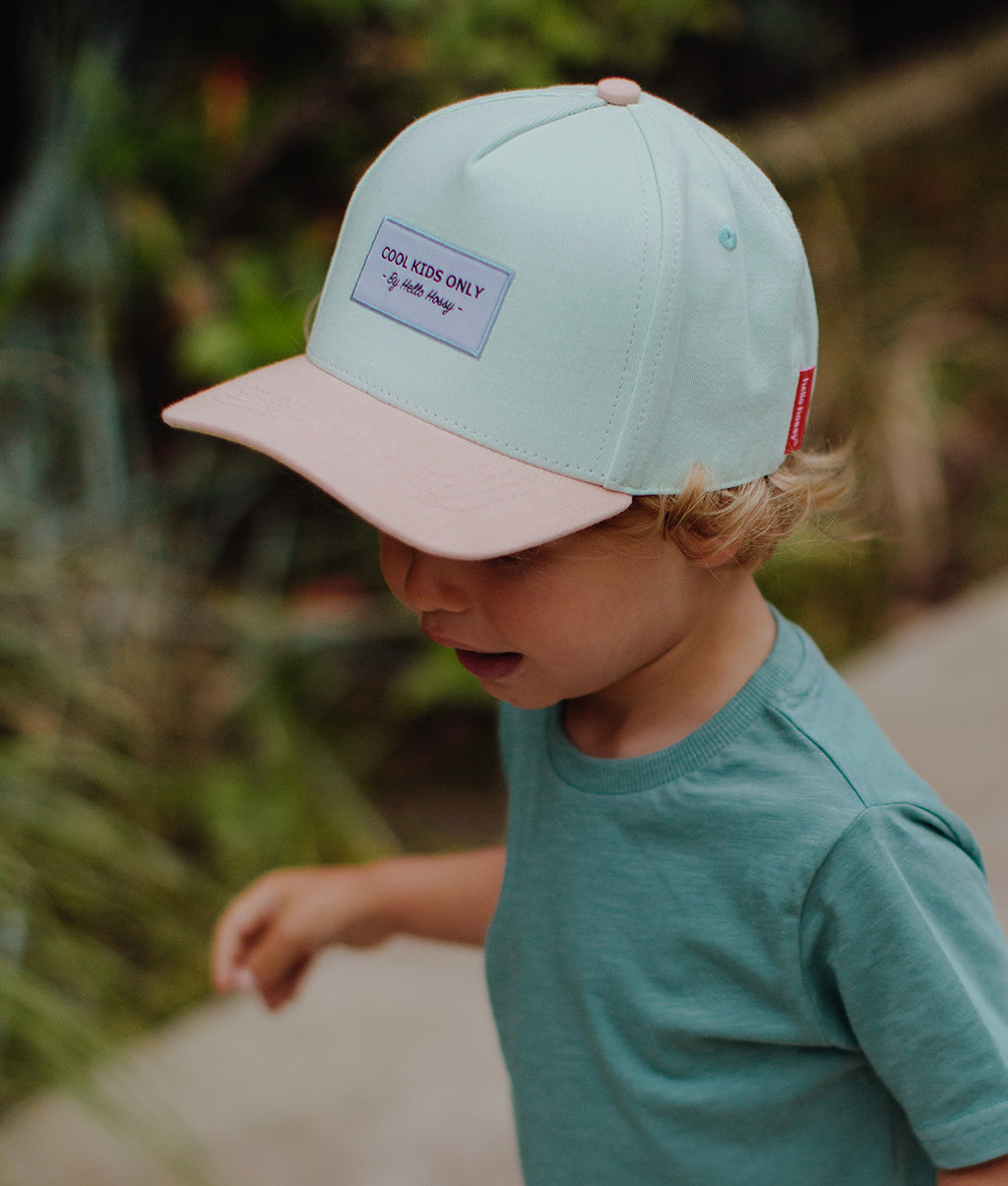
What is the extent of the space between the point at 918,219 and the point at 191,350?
359cm

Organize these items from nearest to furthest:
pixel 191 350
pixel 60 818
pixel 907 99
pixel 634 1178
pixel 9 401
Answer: pixel 634 1178, pixel 60 818, pixel 191 350, pixel 9 401, pixel 907 99

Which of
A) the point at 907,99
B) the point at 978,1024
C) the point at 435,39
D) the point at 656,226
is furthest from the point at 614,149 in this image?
the point at 907,99

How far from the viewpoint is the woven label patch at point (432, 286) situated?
97 centimetres

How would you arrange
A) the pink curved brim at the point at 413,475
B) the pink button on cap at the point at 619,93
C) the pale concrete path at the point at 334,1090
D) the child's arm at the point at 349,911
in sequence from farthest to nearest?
the pale concrete path at the point at 334,1090 < the child's arm at the point at 349,911 < the pink button on cap at the point at 619,93 < the pink curved brim at the point at 413,475

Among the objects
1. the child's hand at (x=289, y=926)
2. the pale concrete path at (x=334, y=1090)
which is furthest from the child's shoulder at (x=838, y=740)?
the pale concrete path at (x=334, y=1090)

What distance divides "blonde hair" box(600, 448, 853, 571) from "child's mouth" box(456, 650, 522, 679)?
0.16 metres

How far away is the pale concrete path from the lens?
6.98 feet

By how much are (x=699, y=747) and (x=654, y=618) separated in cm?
13

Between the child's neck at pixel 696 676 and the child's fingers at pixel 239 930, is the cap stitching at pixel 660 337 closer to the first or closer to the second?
the child's neck at pixel 696 676

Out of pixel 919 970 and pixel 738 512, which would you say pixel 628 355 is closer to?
pixel 738 512

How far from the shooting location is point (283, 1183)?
212 centimetres

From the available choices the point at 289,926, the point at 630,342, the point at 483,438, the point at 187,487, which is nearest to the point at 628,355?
the point at 630,342

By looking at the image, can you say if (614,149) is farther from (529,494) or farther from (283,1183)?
(283,1183)

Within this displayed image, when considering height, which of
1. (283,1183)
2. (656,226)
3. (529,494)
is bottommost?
(283,1183)
